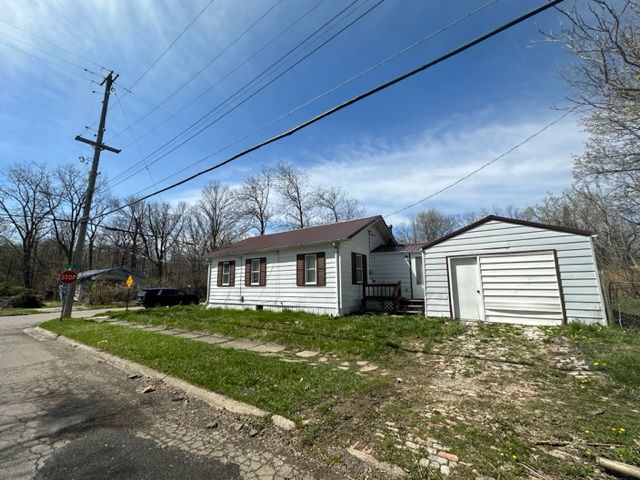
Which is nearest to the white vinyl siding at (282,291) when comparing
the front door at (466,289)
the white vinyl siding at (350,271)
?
the white vinyl siding at (350,271)

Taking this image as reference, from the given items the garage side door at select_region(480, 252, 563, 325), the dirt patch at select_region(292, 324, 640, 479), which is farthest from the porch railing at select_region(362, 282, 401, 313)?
the dirt patch at select_region(292, 324, 640, 479)

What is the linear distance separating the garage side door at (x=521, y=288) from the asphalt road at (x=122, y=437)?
867 cm

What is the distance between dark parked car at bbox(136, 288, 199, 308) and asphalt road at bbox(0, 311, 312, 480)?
1789 cm

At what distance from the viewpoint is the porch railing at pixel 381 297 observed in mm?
12594

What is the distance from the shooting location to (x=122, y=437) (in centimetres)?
339

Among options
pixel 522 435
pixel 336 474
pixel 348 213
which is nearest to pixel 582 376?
pixel 522 435

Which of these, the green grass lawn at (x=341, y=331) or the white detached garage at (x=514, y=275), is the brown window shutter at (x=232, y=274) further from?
the white detached garage at (x=514, y=275)

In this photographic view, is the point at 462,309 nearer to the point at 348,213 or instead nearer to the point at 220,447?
the point at 220,447

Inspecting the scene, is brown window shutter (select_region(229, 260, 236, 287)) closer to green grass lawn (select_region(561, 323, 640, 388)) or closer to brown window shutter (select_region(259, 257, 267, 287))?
brown window shutter (select_region(259, 257, 267, 287))

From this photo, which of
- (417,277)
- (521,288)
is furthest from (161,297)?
(521,288)

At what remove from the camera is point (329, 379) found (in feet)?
16.1

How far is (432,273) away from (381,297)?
9.64 feet

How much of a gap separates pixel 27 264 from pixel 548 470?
49.2 m

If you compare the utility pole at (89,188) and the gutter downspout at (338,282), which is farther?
the utility pole at (89,188)
